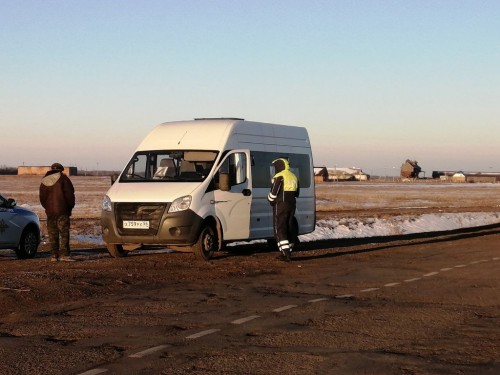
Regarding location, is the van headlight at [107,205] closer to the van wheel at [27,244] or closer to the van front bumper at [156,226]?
the van front bumper at [156,226]

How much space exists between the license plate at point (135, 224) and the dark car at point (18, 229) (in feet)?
8.47

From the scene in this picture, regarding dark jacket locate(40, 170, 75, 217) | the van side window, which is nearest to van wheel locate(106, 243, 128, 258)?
dark jacket locate(40, 170, 75, 217)

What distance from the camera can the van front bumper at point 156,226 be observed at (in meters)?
16.6

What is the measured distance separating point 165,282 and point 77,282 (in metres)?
1.31

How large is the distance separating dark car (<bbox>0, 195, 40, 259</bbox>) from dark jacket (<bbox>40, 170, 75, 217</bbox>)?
1.50 m

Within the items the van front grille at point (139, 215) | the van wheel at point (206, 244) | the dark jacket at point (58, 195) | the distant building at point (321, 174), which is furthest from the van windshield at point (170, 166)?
the distant building at point (321, 174)

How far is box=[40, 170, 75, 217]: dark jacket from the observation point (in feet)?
54.7

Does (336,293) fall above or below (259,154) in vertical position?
below

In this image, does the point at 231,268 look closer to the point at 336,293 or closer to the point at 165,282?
the point at 165,282

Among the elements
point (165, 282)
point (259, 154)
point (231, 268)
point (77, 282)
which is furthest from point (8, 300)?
point (259, 154)

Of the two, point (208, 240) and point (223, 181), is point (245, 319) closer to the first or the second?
point (208, 240)

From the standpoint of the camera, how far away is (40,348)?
7.93 meters

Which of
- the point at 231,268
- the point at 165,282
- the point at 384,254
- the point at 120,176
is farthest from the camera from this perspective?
the point at 384,254

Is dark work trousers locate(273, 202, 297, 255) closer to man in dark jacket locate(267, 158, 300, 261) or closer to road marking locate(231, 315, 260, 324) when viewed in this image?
man in dark jacket locate(267, 158, 300, 261)
